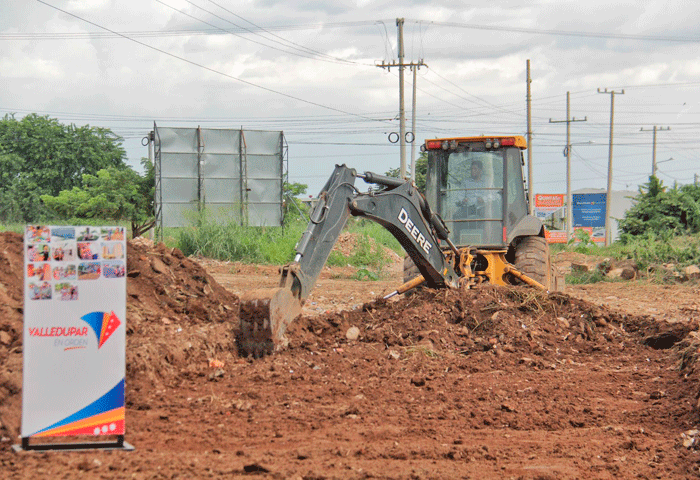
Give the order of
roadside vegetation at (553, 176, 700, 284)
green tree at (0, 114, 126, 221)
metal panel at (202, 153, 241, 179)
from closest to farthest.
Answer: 1. roadside vegetation at (553, 176, 700, 284)
2. metal panel at (202, 153, 241, 179)
3. green tree at (0, 114, 126, 221)

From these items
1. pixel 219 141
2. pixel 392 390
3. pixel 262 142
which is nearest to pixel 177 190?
pixel 219 141

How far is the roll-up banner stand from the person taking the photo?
488 cm

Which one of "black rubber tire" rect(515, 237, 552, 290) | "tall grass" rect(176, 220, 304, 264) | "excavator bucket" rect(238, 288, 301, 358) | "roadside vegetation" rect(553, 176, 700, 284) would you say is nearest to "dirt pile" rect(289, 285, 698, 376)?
"excavator bucket" rect(238, 288, 301, 358)

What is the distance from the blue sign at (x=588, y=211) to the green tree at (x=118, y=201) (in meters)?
26.6

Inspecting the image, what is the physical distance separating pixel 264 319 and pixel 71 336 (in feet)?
9.71

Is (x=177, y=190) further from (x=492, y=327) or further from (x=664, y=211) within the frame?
(x=492, y=327)

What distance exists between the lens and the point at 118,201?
3025cm

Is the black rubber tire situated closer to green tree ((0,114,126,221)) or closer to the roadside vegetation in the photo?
the roadside vegetation

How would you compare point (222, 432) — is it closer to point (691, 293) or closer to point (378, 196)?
point (378, 196)

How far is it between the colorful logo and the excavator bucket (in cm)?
270

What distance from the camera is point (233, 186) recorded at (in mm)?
25047

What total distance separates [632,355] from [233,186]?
17772 millimetres

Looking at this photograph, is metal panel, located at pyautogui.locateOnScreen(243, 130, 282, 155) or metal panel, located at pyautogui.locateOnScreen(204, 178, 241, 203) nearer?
metal panel, located at pyautogui.locateOnScreen(204, 178, 241, 203)

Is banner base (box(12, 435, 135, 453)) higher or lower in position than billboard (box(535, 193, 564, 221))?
lower
